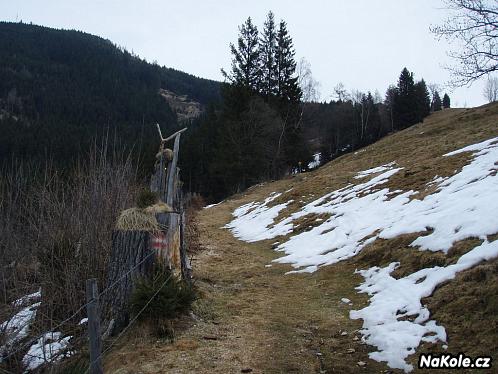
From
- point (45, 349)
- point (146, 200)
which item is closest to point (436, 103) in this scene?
point (146, 200)

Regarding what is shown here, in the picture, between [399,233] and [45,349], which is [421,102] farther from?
[45,349]

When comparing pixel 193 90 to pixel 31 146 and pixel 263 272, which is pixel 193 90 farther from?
pixel 263 272

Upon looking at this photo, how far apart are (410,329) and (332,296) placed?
79.1 inches

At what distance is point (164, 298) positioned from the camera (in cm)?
495

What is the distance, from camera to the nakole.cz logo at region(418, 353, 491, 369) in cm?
358

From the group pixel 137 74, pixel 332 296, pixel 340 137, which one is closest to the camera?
pixel 332 296

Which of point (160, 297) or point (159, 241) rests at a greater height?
point (159, 241)

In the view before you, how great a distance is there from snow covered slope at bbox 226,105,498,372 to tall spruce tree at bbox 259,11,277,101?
25.2 meters

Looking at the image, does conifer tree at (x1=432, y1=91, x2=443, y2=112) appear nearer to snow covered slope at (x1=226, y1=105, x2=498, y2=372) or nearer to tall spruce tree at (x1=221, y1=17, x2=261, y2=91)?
tall spruce tree at (x1=221, y1=17, x2=261, y2=91)

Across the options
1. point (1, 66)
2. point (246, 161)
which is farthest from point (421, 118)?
point (1, 66)

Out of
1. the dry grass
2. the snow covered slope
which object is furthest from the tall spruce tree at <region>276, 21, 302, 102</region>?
the dry grass

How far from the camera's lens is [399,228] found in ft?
26.7

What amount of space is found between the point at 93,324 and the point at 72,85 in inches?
5424

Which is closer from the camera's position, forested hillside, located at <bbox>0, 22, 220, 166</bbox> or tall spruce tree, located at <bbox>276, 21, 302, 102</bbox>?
tall spruce tree, located at <bbox>276, 21, 302, 102</bbox>
